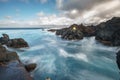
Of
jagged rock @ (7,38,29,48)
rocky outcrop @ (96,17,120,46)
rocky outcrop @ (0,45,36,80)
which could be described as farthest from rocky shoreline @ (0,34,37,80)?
rocky outcrop @ (96,17,120,46)

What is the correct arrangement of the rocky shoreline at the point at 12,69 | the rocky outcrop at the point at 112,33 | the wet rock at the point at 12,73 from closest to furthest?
the wet rock at the point at 12,73 < the rocky shoreline at the point at 12,69 < the rocky outcrop at the point at 112,33

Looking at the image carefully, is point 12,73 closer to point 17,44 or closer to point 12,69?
point 12,69

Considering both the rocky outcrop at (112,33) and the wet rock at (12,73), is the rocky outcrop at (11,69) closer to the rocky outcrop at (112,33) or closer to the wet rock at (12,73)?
the wet rock at (12,73)

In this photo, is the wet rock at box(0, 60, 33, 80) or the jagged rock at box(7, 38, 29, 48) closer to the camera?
the wet rock at box(0, 60, 33, 80)

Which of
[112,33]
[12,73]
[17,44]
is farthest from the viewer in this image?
[112,33]

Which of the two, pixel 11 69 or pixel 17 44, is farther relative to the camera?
pixel 17 44

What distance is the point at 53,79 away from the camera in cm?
2388

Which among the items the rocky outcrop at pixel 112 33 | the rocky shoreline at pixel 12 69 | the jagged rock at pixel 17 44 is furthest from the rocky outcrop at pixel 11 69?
the rocky outcrop at pixel 112 33

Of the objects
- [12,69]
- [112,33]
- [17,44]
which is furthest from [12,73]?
[112,33]

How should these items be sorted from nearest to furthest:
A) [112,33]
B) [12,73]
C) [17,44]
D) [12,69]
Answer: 1. [12,73]
2. [12,69]
3. [17,44]
4. [112,33]

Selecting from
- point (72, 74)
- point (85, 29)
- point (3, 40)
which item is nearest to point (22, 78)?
point (72, 74)

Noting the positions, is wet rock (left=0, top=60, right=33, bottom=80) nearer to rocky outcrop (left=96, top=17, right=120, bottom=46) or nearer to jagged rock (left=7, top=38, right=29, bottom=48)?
jagged rock (left=7, top=38, right=29, bottom=48)

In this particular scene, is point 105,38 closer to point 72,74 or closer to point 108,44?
point 108,44

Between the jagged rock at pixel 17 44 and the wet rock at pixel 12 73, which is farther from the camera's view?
the jagged rock at pixel 17 44
